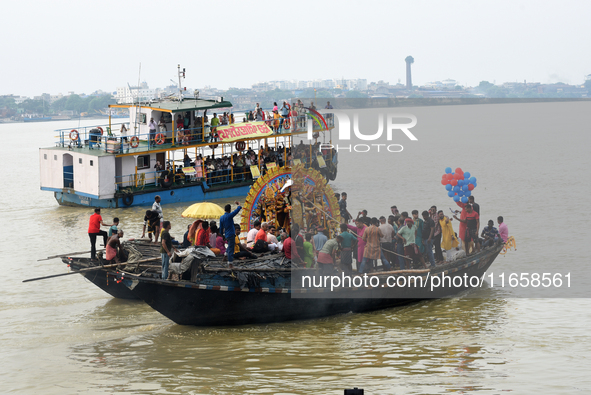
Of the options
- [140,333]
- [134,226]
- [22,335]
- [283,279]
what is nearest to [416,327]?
[283,279]

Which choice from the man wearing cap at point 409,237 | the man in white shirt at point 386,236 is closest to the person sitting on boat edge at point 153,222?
the man in white shirt at point 386,236

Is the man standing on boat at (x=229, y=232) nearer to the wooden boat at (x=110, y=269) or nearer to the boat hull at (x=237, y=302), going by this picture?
the boat hull at (x=237, y=302)

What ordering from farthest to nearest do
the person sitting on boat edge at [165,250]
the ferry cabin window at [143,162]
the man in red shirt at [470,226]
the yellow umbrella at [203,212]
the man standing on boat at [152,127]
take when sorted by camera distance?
the man standing on boat at [152,127] → the ferry cabin window at [143,162] → the yellow umbrella at [203,212] → the man in red shirt at [470,226] → the person sitting on boat edge at [165,250]

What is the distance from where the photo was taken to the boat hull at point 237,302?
13977mm

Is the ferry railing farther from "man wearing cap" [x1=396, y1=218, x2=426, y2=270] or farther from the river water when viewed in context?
"man wearing cap" [x1=396, y1=218, x2=426, y2=270]

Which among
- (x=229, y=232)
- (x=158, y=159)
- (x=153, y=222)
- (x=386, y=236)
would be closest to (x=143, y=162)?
(x=158, y=159)

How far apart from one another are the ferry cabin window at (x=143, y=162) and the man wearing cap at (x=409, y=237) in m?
18.7

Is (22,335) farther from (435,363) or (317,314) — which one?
(435,363)

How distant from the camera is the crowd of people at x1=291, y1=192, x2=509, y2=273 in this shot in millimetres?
14680

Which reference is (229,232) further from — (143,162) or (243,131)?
(243,131)

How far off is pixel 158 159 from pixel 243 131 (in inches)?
178

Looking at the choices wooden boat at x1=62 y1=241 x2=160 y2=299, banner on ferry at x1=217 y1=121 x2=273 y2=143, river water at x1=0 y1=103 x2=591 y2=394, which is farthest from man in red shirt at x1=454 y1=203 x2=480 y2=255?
banner on ferry at x1=217 y1=121 x2=273 y2=143

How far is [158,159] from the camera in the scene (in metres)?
32.3

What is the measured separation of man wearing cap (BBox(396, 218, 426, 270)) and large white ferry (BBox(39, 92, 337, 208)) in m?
13.8
